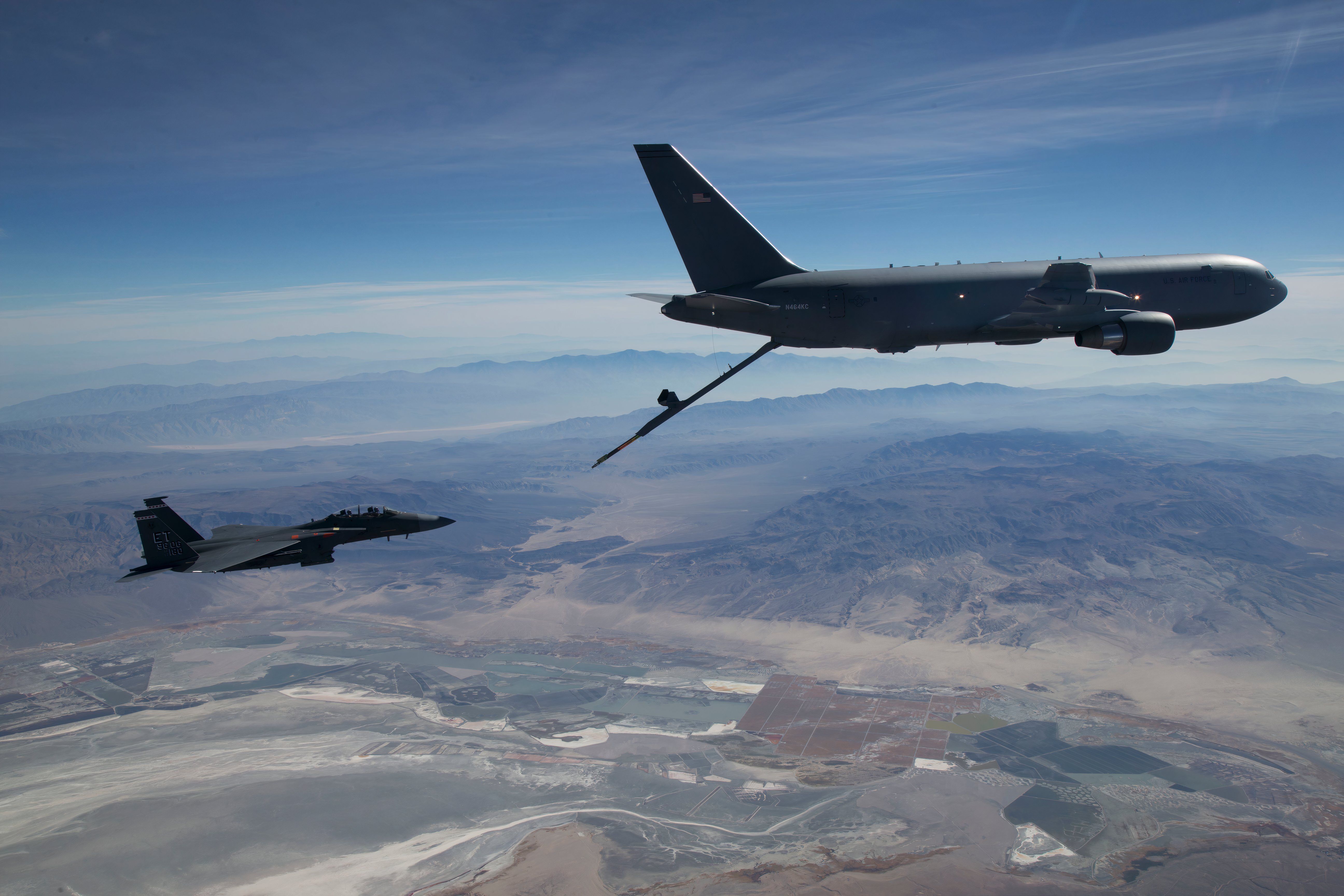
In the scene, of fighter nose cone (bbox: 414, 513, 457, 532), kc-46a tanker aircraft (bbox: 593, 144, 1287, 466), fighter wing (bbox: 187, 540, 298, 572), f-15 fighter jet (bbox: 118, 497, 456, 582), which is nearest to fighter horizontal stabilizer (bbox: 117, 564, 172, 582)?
f-15 fighter jet (bbox: 118, 497, 456, 582)

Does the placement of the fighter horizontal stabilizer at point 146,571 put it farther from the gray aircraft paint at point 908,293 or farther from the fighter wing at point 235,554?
the gray aircraft paint at point 908,293

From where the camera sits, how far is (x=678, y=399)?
63.9 ft

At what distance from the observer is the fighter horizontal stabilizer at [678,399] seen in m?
17.2

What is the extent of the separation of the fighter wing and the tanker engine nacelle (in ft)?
101

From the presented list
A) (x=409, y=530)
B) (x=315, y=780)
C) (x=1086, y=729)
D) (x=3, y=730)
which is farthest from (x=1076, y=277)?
(x=3, y=730)

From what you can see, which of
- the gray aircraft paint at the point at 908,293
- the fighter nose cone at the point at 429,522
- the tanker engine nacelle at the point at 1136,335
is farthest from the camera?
the fighter nose cone at the point at 429,522

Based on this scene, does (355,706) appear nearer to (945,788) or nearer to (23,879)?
(23,879)

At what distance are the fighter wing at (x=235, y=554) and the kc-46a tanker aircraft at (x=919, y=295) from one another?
18.5 meters

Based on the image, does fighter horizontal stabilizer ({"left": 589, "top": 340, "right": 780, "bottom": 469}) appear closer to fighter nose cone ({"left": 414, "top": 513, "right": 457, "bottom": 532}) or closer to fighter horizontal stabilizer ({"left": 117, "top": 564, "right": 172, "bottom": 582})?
fighter nose cone ({"left": 414, "top": 513, "right": 457, "bottom": 532})

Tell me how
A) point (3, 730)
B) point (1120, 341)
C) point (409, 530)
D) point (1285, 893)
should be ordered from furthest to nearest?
point (3, 730) → point (1285, 893) → point (409, 530) → point (1120, 341)

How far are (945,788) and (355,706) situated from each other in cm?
15614

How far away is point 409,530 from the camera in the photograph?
32.1m

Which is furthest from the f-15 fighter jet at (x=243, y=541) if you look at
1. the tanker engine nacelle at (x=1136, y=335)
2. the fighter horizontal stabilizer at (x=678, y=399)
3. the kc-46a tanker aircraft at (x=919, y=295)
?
the tanker engine nacelle at (x=1136, y=335)

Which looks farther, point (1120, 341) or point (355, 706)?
point (355, 706)
